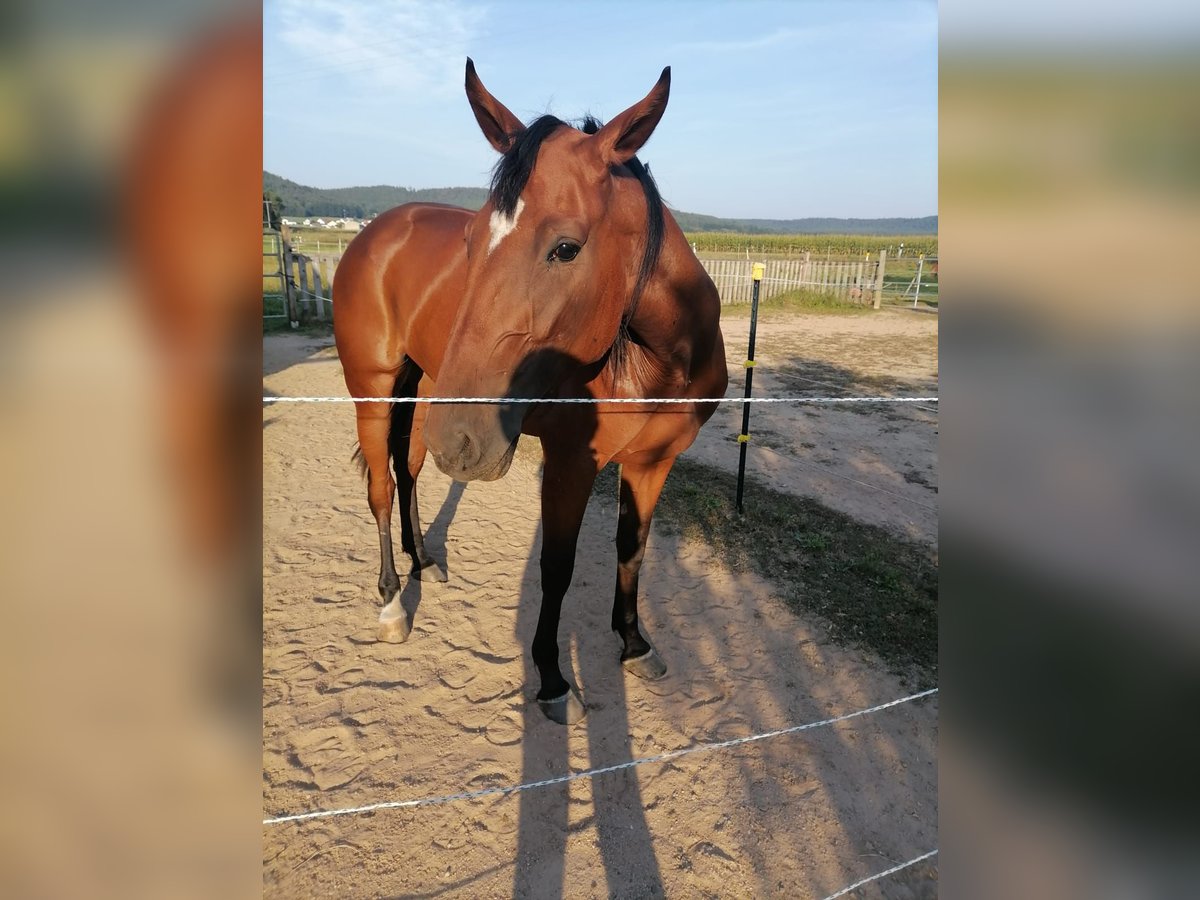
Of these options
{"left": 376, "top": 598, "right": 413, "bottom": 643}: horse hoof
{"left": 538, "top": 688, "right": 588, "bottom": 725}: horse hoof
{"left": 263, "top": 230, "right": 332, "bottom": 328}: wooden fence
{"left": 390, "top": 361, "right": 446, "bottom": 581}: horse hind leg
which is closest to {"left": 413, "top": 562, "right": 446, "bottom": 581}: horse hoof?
{"left": 390, "top": 361, "right": 446, "bottom": 581}: horse hind leg

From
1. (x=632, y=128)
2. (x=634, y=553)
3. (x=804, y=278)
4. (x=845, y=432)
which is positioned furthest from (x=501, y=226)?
(x=804, y=278)

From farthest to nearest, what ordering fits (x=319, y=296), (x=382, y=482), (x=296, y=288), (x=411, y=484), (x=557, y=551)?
(x=319, y=296) → (x=296, y=288) → (x=411, y=484) → (x=382, y=482) → (x=557, y=551)

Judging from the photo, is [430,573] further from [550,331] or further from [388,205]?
[388,205]

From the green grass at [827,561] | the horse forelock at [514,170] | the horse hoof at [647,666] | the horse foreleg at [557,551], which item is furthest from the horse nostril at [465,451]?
the green grass at [827,561]

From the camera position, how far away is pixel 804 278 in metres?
21.8

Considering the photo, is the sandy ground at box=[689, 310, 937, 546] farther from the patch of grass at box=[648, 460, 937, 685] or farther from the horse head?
the horse head

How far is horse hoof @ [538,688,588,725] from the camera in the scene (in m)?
2.96

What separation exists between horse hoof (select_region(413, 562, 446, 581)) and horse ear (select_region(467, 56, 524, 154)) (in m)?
2.77

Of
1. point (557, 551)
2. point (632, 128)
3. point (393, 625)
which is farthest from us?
point (393, 625)

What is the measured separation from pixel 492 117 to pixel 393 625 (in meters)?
2.61
